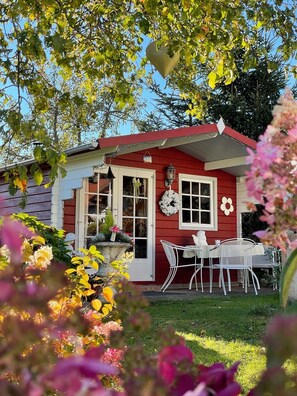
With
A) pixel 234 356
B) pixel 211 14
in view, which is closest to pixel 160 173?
pixel 211 14

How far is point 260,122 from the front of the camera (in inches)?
634

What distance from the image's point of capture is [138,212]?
29.1ft

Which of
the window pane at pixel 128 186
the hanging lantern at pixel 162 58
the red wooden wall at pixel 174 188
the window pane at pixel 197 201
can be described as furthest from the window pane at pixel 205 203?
the hanging lantern at pixel 162 58

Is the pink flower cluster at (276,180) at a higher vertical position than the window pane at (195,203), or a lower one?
lower

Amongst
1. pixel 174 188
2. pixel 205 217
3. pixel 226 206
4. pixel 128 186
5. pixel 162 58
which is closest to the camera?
pixel 162 58

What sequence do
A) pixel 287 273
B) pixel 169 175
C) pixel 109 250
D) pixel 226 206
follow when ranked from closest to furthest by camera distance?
pixel 287 273
pixel 109 250
pixel 169 175
pixel 226 206

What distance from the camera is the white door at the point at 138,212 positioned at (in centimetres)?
861

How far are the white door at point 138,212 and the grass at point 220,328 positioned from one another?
6.69 feet

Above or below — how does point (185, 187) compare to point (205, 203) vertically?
above

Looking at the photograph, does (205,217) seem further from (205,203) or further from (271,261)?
(271,261)

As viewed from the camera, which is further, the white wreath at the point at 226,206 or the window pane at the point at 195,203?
the white wreath at the point at 226,206

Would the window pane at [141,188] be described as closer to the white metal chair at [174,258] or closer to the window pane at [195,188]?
the white metal chair at [174,258]

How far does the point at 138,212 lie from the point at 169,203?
622 mm

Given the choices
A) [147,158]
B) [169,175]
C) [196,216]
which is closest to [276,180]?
[147,158]
